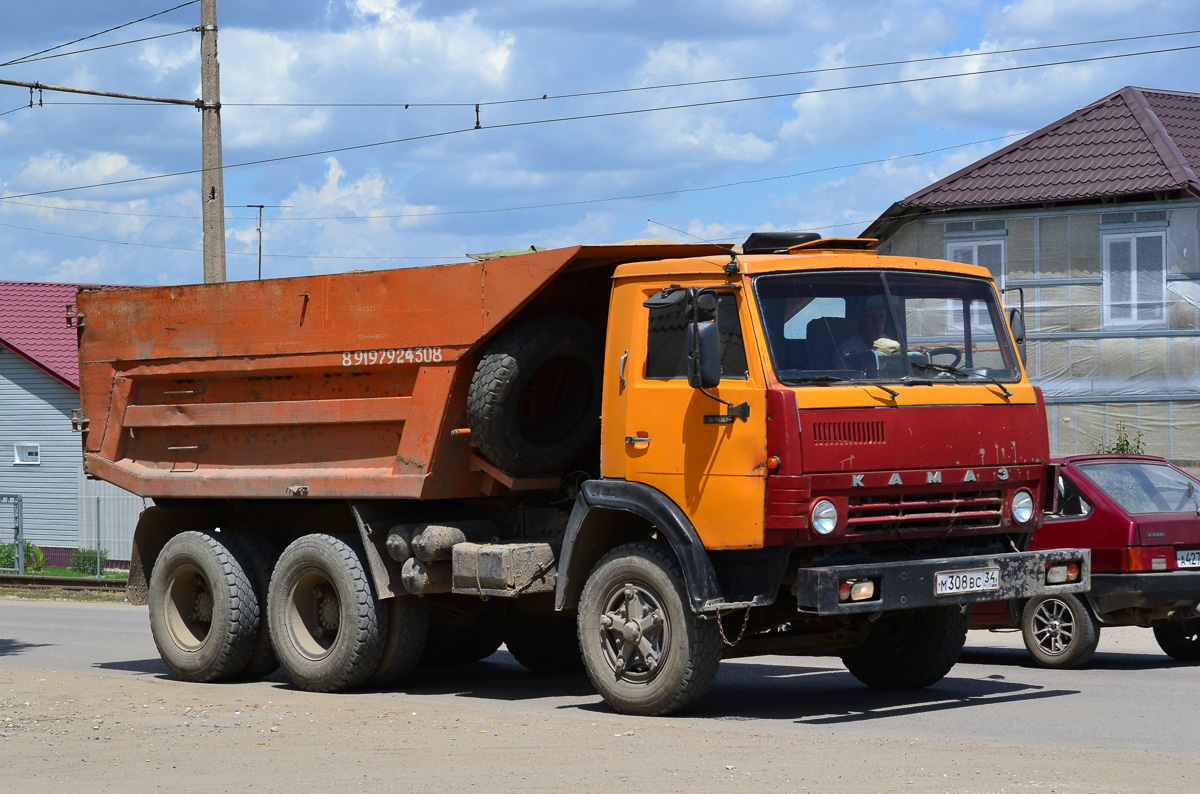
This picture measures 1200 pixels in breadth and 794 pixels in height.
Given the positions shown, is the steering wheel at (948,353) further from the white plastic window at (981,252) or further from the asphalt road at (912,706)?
the white plastic window at (981,252)

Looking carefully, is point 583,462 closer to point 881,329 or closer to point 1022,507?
point 881,329

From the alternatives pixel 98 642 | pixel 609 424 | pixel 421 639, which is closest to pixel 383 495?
pixel 421 639

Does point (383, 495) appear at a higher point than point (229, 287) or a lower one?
lower

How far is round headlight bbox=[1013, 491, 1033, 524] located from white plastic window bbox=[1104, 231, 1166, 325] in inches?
813

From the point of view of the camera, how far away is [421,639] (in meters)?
11.6

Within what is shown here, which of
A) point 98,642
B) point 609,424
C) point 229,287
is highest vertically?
point 229,287

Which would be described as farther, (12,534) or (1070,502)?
(12,534)

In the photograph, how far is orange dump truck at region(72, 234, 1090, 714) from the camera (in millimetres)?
9109

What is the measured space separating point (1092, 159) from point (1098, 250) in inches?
66.6

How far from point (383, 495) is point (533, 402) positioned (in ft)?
4.38

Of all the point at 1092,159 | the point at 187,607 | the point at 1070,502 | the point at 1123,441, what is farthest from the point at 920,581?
the point at 1092,159

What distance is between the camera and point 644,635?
9578 millimetres

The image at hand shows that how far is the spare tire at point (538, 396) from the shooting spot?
34.2ft

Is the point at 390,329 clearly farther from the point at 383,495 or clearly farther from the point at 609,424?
the point at 609,424
